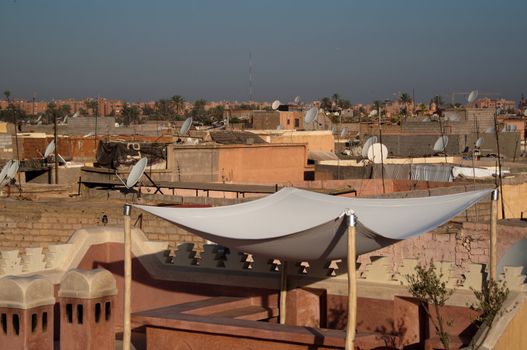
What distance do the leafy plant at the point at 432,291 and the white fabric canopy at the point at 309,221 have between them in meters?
0.45

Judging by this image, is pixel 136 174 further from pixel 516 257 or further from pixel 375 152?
pixel 516 257

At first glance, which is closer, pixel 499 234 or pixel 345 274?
pixel 345 274

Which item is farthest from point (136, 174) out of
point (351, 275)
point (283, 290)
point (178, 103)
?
point (178, 103)

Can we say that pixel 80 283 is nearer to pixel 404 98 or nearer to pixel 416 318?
pixel 416 318

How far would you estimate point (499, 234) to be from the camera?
14.9 metres

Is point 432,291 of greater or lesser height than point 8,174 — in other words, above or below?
below

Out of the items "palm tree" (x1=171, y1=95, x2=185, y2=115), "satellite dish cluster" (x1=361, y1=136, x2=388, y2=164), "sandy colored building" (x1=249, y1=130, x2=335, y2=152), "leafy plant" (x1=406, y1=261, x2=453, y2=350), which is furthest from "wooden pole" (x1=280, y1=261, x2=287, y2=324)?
"palm tree" (x1=171, y1=95, x2=185, y2=115)

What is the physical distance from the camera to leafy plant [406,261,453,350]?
361 inches

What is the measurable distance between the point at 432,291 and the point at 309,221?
129 cm

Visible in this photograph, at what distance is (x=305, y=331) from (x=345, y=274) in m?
1.63

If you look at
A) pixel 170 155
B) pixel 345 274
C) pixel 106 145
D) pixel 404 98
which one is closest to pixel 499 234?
pixel 345 274

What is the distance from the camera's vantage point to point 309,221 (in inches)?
361

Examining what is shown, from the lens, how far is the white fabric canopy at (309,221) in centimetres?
900

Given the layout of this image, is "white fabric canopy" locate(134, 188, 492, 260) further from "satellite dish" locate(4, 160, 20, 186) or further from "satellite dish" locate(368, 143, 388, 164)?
"satellite dish" locate(368, 143, 388, 164)
